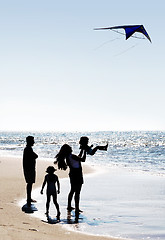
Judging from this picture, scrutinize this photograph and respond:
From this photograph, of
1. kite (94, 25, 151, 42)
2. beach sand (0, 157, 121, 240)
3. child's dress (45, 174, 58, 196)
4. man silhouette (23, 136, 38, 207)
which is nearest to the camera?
beach sand (0, 157, 121, 240)

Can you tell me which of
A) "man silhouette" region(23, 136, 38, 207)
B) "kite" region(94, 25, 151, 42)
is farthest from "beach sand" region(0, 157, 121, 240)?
"kite" region(94, 25, 151, 42)

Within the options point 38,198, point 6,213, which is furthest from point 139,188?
point 6,213

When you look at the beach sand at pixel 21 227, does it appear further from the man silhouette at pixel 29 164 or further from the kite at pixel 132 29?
the kite at pixel 132 29

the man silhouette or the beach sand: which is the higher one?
the man silhouette

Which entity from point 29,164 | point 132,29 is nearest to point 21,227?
point 29,164

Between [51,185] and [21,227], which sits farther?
[51,185]

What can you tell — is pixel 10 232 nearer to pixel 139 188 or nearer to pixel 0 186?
pixel 0 186

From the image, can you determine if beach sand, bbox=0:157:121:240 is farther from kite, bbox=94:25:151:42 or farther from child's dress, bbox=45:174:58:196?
kite, bbox=94:25:151:42

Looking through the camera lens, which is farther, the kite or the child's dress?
the kite

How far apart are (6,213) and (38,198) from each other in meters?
2.14

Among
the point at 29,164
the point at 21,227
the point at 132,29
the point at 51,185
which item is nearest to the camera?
the point at 21,227

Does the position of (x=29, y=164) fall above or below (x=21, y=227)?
above

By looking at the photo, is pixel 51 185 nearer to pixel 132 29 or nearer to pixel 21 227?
pixel 21 227

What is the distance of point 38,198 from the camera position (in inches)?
346
